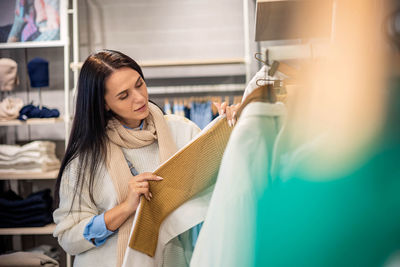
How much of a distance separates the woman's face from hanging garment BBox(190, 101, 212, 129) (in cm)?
120

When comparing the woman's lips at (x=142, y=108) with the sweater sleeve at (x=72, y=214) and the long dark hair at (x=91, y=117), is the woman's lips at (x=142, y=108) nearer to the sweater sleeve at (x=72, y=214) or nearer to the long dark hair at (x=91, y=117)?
the long dark hair at (x=91, y=117)

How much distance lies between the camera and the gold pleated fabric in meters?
0.85

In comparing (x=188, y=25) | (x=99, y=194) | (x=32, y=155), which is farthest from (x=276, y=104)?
(x=188, y=25)

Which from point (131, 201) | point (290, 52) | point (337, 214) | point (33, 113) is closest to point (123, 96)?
point (131, 201)

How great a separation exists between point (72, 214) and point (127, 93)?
1.42 feet

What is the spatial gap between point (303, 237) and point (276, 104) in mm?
205

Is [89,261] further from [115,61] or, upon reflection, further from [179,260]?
[115,61]

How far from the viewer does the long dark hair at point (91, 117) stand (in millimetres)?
1138

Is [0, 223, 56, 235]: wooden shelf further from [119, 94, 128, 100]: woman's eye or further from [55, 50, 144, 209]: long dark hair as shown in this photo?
[119, 94, 128, 100]: woman's eye

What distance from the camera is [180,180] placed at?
870mm

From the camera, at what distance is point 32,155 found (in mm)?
2357

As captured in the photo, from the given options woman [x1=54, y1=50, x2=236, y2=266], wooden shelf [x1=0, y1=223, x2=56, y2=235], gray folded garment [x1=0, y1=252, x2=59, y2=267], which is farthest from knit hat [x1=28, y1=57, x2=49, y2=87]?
woman [x1=54, y1=50, x2=236, y2=266]

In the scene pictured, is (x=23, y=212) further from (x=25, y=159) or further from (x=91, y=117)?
(x=91, y=117)

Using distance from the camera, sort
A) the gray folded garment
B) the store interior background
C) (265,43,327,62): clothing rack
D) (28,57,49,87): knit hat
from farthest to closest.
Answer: the store interior background < (28,57,49,87): knit hat < the gray folded garment < (265,43,327,62): clothing rack
